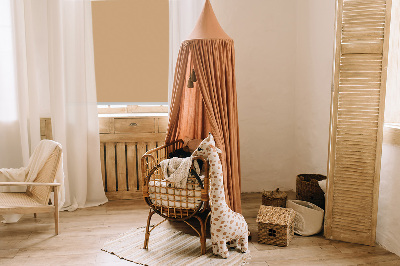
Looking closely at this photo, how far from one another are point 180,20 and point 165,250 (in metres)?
2.23

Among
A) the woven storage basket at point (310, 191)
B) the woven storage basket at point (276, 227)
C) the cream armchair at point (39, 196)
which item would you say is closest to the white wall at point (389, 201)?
the woven storage basket at point (310, 191)

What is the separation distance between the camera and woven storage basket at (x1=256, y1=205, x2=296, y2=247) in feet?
8.94

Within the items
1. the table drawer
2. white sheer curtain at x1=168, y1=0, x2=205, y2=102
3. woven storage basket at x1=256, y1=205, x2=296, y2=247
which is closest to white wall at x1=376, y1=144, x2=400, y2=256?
woven storage basket at x1=256, y1=205, x2=296, y2=247

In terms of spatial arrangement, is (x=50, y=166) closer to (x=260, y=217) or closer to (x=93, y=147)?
(x=93, y=147)

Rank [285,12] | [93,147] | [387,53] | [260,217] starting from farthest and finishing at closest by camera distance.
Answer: [285,12] < [93,147] < [260,217] < [387,53]

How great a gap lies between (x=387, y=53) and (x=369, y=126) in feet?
1.77

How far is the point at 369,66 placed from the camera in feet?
8.50

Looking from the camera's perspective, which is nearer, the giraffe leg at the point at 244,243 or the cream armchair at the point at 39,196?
the giraffe leg at the point at 244,243

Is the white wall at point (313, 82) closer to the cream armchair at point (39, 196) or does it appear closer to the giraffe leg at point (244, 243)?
the giraffe leg at point (244, 243)

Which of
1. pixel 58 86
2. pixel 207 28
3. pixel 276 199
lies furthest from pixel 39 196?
pixel 276 199

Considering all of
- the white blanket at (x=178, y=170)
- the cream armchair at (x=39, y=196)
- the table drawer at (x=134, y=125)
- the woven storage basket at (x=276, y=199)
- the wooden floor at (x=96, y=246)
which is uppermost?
the table drawer at (x=134, y=125)

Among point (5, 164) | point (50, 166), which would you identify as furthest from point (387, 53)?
point (5, 164)

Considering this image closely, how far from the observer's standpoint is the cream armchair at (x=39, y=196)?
278 centimetres

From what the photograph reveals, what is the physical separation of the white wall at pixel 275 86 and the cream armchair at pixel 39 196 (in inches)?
80.6
